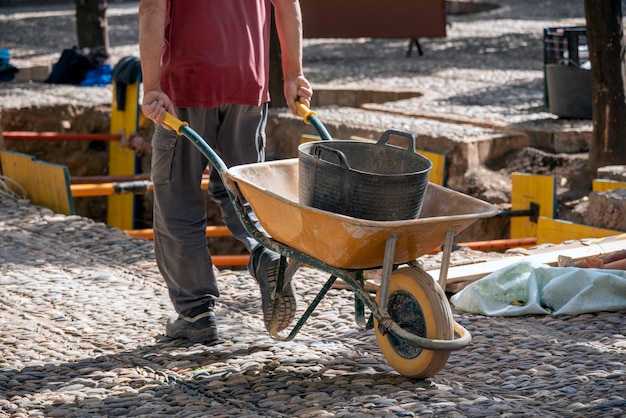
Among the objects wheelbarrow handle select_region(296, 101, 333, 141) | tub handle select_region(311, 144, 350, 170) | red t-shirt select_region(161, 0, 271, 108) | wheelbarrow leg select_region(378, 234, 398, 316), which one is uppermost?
red t-shirt select_region(161, 0, 271, 108)

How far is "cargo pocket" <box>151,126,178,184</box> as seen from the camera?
459cm

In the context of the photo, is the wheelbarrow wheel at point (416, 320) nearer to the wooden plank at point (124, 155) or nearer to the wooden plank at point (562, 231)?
the wooden plank at point (562, 231)

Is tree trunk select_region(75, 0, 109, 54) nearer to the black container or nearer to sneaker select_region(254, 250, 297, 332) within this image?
sneaker select_region(254, 250, 297, 332)

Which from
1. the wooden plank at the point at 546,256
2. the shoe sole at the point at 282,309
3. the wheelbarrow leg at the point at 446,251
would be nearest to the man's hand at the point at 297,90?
the shoe sole at the point at 282,309

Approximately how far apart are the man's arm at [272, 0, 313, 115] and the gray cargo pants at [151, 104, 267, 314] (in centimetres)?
19

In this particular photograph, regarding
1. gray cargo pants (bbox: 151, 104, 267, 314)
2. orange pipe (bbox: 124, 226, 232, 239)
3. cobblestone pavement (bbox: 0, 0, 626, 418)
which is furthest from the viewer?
orange pipe (bbox: 124, 226, 232, 239)

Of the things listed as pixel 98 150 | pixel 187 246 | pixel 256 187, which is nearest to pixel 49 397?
pixel 187 246

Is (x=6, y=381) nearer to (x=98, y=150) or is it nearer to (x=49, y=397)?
(x=49, y=397)

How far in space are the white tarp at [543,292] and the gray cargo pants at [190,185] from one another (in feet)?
4.28

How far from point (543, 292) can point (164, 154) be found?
2.12m

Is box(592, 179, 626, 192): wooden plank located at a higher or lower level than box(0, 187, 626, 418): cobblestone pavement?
higher

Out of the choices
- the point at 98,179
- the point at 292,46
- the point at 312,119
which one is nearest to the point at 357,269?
the point at 312,119

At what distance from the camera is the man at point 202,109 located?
4500 millimetres

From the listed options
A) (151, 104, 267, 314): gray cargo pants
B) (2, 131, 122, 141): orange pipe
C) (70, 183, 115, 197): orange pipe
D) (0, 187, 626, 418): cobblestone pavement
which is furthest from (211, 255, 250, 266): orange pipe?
(2, 131, 122, 141): orange pipe
